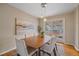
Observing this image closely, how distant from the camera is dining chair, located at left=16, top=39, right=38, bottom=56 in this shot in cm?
120

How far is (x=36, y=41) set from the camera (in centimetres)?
134

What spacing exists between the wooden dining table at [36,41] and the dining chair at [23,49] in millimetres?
53

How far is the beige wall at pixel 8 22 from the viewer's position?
3.89 ft

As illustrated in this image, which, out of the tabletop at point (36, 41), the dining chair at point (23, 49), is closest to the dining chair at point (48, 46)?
the tabletop at point (36, 41)

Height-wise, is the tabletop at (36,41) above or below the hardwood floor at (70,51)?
above

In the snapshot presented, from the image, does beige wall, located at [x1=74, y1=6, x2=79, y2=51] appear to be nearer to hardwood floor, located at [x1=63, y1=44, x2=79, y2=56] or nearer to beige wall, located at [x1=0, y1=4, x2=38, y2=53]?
hardwood floor, located at [x1=63, y1=44, x2=79, y2=56]

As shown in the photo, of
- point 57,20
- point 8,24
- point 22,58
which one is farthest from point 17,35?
point 57,20

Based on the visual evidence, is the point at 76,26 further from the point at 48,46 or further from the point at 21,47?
the point at 21,47

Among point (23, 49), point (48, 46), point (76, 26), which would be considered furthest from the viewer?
point (48, 46)

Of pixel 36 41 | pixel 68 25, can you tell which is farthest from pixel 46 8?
pixel 36 41

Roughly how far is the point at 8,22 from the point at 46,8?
0.56 metres

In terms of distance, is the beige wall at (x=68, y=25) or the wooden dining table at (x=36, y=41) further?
the wooden dining table at (x=36, y=41)

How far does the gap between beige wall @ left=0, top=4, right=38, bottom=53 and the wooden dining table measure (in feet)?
0.66

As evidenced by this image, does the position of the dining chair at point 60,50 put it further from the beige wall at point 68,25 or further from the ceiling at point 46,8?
the ceiling at point 46,8
